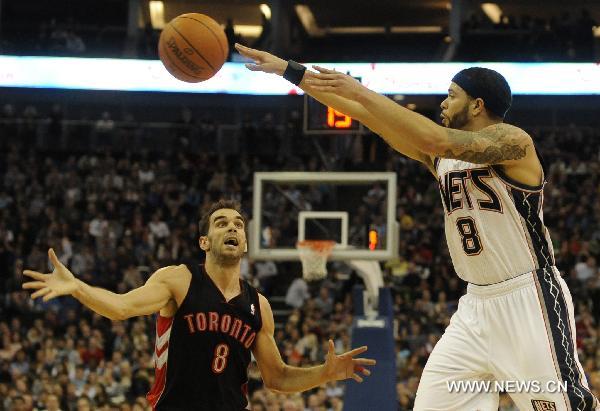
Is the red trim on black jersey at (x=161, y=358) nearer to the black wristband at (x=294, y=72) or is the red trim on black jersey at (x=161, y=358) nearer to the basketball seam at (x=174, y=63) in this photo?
the black wristband at (x=294, y=72)

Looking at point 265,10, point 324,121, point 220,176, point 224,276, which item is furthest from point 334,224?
point 265,10

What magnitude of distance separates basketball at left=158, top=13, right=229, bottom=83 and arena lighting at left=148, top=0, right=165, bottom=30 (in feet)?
86.5

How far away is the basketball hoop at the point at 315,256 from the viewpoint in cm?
1430

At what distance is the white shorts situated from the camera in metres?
5.55

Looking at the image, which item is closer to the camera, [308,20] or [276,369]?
[276,369]

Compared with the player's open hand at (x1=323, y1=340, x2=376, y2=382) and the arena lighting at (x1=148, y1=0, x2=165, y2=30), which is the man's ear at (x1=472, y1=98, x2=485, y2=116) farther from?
the arena lighting at (x1=148, y1=0, x2=165, y2=30)

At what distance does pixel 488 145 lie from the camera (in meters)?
5.66

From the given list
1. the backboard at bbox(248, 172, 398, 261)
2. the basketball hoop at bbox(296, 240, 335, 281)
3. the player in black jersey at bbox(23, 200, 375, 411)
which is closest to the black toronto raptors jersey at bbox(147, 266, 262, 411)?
the player in black jersey at bbox(23, 200, 375, 411)

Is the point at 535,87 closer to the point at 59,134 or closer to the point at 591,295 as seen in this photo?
the point at 591,295

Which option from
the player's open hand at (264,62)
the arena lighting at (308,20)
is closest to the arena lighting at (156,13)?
the arena lighting at (308,20)

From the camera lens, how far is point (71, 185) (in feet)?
84.3

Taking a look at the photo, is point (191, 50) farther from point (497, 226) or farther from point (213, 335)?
point (497, 226)

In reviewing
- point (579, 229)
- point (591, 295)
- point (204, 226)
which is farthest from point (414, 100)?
point (204, 226)

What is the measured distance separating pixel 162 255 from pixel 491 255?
16916mm
